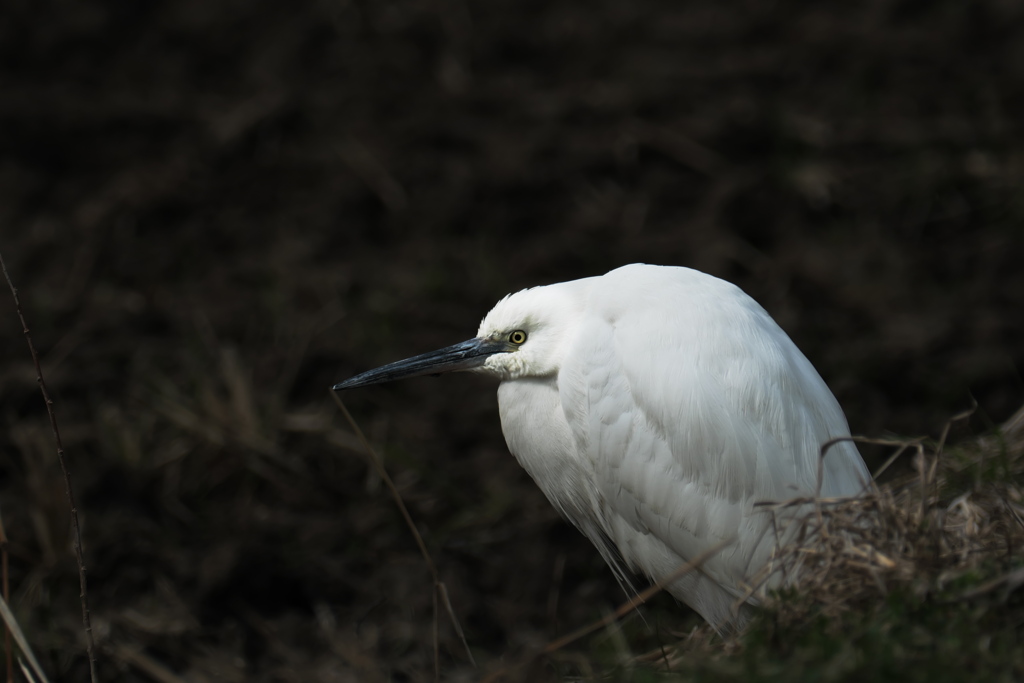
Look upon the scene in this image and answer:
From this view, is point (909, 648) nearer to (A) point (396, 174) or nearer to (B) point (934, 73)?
(A) point (396, 174)

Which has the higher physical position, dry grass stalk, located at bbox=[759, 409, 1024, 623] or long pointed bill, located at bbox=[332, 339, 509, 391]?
long pointed bill, located at bbox=[332, 339, 509, 391]

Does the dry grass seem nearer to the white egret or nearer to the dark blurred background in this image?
the white egret

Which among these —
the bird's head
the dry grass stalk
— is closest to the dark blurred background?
the bird's head

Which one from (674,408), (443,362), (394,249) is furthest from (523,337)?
(394,249)

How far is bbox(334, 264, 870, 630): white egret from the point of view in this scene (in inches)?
98.3

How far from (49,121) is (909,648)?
5471 millimetres

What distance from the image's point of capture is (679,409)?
2.48m

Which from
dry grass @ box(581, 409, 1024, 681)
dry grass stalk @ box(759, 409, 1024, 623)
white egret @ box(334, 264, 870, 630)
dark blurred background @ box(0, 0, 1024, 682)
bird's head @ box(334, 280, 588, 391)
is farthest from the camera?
dark blurred background @ box(0, 0, 1024, 682)

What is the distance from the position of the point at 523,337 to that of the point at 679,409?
0.51m

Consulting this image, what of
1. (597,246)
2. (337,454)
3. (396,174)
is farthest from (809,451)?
(396,174)

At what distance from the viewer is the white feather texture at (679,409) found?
8.19ft

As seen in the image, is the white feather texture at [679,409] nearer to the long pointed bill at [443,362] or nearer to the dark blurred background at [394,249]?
the long pointed bill at [443,362]

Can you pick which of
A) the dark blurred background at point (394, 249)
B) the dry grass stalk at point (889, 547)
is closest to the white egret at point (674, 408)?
the dry grass stalk at point (889, 547)

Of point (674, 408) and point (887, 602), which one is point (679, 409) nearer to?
point (674, 408)
